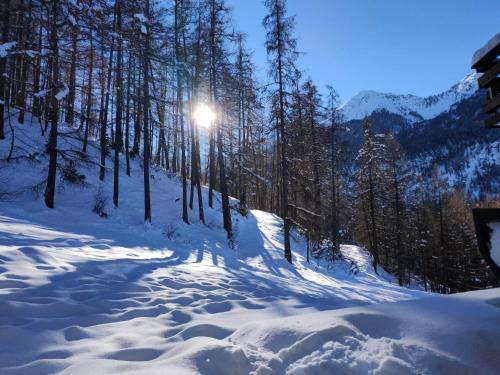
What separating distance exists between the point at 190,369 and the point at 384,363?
1343 mm

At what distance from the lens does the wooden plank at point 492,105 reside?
12.5ft

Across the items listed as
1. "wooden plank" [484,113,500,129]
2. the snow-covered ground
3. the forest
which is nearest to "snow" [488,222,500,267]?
the snow-covered ground

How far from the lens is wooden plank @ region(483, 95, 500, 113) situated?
12.5 feet

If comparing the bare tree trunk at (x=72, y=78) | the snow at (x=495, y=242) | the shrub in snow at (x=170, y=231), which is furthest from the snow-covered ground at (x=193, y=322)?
the shrub in snow at (x=170, y=231)

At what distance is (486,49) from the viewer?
147 inches

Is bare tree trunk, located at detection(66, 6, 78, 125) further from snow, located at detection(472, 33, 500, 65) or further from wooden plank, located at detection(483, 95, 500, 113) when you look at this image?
wooden plank, located at detection(483, 95, 500, 113)

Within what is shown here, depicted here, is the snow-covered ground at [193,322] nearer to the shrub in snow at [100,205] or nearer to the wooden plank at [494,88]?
the wooden plank at [494,88]

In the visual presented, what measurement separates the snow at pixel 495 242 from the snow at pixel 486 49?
1926 mm

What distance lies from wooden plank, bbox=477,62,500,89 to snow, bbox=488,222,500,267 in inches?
65.1

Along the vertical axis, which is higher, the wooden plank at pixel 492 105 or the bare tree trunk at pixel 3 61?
the bare tree trunk at pixel 3 61

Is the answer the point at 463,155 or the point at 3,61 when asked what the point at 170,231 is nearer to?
→ the point at 3,61

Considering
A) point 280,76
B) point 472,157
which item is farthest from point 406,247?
point 472,157

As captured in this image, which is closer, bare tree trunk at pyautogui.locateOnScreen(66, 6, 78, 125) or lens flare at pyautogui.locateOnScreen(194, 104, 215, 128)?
bare tree trunk at pyautogui.locateOnScreen(66, 6, 78, 125)

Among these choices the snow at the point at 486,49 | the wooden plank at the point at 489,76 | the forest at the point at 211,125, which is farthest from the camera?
the forest at the point at 211,125
